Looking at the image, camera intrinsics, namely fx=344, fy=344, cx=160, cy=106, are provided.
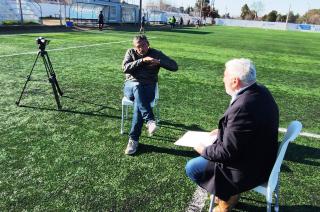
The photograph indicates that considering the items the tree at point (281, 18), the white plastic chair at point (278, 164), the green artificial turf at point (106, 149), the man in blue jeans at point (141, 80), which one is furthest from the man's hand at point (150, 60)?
the tree at point (281, 18)

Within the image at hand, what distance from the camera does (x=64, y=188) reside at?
13.5 ft

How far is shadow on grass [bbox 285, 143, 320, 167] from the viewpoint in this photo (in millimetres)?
5195

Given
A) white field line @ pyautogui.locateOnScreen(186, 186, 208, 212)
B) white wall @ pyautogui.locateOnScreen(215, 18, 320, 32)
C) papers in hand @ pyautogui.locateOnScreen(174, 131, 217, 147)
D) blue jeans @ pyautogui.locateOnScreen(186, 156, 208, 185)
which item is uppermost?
white wall @ pyautogui.locateOnScreen(215, 18, 320, 32)

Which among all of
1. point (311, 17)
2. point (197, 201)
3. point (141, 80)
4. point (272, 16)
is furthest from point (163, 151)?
point (311, 17)

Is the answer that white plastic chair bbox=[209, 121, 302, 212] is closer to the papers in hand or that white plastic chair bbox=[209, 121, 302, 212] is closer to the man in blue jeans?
the papers in hand

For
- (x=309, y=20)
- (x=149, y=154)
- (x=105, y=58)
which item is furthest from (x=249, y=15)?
Answer: (x=149, y=154)

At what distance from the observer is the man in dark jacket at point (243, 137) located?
2.91m

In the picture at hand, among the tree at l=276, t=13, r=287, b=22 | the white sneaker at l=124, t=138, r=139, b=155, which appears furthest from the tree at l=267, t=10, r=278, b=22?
the white sneaker at l=124, t=138, r=139, b=155

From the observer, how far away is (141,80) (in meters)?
5.34

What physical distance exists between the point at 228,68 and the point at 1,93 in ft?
20.9

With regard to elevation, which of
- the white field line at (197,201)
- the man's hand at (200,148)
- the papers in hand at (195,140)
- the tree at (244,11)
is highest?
the tree at (244,11)

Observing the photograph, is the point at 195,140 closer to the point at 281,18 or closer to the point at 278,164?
the point at 278,164

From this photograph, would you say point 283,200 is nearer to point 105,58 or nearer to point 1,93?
point 1,93

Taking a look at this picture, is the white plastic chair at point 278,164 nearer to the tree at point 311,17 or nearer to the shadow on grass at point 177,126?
the shadow on grass at point 177,126
